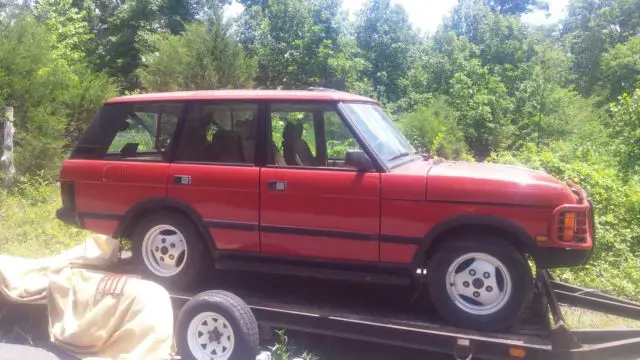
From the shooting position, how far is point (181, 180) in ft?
15.2

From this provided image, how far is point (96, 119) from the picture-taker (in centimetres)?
514

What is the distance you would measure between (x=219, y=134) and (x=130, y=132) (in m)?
1.00

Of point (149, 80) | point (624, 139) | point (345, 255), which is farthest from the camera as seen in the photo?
point (149, 80)

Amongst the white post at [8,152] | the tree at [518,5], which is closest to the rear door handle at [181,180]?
the white post at [8,152]

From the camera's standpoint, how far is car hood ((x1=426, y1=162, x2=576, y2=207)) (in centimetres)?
367

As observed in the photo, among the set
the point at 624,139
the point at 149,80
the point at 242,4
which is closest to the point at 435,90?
the point at 149,80

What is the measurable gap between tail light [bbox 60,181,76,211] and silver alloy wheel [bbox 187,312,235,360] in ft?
6.29

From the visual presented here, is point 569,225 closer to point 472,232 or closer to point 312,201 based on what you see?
point 472,232

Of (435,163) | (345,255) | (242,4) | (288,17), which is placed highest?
(242,4)

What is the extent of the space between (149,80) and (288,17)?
30.1 feet

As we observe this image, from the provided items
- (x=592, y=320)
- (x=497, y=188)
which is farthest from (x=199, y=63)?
(x=497, y=188)

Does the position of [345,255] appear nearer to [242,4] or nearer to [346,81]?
[346,81]

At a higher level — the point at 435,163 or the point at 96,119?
the point at 96,119

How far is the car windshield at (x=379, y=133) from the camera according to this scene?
168 inches
